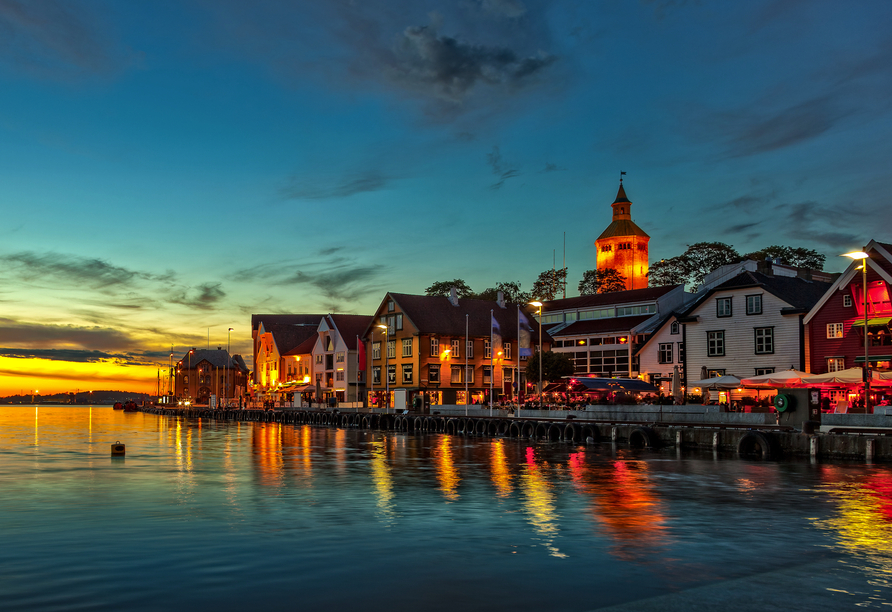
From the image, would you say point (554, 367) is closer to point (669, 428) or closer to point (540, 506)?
point (669, 428)

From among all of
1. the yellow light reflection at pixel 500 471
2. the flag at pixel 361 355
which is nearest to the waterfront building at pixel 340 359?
the flag at pixel 361 355

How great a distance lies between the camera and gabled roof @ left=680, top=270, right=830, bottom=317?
63222mm

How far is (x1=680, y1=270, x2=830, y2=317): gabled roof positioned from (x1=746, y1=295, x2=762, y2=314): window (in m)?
0.88

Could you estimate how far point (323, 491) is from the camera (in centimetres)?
2744

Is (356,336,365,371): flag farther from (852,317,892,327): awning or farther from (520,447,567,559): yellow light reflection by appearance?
(520,447,567,559): yellow light reflection

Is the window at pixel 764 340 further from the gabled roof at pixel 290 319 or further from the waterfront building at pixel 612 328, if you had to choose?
the gabled roof at pixel 290 319

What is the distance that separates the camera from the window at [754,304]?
213ft

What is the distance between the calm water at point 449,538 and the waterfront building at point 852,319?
23.6m

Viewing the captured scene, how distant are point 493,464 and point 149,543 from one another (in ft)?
71.9

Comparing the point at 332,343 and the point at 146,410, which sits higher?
the point at 332,343

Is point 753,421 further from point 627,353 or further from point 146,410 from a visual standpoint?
point 146,410

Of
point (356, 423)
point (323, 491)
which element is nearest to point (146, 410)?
point (356, 423)

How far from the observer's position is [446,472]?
34.2m

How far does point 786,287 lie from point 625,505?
48.0 metres
